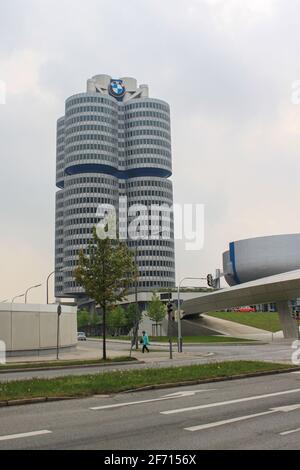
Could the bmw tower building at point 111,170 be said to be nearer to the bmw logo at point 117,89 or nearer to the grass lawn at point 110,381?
the bmw logo at point 117,89

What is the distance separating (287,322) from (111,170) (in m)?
118

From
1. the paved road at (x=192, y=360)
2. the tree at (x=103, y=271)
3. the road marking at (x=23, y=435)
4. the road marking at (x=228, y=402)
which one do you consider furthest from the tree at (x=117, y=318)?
the road marking at (x=23, y=435)

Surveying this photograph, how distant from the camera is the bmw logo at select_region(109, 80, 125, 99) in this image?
625 ft

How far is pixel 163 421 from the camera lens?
33.3 feet

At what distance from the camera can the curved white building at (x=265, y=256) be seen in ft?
379

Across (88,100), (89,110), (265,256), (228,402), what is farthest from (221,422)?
(88,100)

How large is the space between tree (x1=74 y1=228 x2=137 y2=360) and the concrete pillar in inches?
1523

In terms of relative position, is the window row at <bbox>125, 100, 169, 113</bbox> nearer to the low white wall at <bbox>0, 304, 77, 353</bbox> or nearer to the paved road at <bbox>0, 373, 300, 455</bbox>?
the low white wall at <bbox>0, 304, 77, 353</bbox>

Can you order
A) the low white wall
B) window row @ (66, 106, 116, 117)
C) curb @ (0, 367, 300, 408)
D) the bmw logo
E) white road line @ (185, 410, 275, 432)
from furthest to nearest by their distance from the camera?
1. the bmw logo
2. window row @ (66, 106, 116, 117)
3. the low white wall
4. curb @ (0, 367, 300, 408)
5. white road line @ (185, 410, 275, 432)

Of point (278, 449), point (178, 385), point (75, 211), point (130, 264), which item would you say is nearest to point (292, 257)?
point (75, 211)

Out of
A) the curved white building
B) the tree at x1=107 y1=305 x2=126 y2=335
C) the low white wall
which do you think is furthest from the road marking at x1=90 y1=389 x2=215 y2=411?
the curved white building
